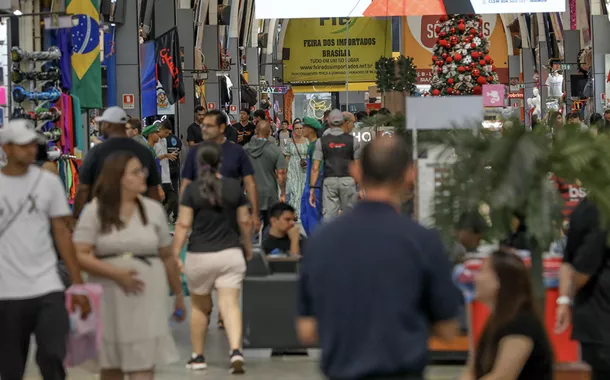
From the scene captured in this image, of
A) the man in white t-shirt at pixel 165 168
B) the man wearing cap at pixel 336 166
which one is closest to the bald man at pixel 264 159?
the man wearing cap at pixel 336 166

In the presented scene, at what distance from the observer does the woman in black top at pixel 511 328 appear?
454cm

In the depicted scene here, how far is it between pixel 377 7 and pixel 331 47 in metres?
27.0

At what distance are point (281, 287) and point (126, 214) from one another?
2.73 metres

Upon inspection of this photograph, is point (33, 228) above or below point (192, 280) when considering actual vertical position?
above

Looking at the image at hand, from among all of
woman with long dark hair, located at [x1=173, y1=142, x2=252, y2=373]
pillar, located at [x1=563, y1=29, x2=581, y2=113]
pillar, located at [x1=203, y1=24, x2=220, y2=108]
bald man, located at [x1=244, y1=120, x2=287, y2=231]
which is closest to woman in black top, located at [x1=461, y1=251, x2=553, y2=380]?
woman with long dark hair, located at [x1=173, y1=142, x2=252, y2=373]

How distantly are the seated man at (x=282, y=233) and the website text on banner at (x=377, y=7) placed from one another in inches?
401

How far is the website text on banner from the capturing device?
1947 cm

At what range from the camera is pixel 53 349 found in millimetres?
5816

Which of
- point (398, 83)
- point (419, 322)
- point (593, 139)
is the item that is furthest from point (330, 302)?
point (398, 83)

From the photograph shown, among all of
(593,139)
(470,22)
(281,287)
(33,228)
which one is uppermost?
(470,22)

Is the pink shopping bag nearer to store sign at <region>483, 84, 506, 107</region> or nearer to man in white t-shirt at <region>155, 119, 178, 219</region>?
man in white t-shirt at <region>155, 119, 178, 219</region>

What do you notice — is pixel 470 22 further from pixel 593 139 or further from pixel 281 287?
pixel 593 139

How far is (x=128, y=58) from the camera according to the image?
2061 cm

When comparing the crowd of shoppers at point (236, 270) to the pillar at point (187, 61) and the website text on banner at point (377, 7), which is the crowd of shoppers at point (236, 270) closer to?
the website text on banner at point (377, 7)
